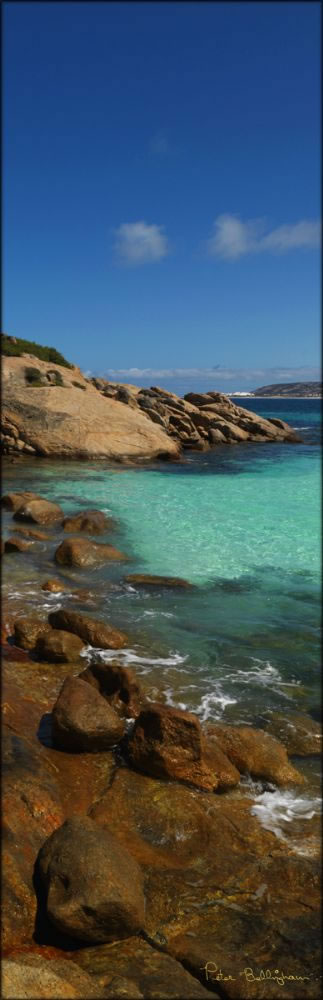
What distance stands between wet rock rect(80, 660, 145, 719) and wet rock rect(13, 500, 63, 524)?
29.7 feet

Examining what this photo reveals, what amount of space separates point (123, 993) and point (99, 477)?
21.8 m

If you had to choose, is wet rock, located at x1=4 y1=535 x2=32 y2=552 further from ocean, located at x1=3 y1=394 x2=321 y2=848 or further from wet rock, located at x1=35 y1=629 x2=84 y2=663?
wet rock, located at x1=35 y1=629 x2=84 y2=663

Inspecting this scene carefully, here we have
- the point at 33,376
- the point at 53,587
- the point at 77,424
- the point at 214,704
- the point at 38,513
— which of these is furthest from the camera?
the point at 33,376

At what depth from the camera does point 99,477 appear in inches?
961

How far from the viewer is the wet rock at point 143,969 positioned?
307cm

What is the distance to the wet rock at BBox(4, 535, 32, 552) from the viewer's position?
41.7 ft

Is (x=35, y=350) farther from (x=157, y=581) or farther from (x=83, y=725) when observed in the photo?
(x=83, y=725)

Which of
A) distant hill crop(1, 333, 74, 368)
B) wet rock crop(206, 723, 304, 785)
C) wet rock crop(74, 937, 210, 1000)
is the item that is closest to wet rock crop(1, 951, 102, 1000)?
wet rock crop(74, 937, 210, 1000)

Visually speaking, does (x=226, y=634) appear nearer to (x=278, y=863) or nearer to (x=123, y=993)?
(x=278, y=863)

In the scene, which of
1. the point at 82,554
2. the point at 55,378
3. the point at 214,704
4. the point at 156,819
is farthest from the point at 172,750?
the point at 55,378

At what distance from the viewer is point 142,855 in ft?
14.4

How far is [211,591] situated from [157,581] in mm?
1026

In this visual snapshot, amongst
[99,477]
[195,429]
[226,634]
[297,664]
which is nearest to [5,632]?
[226,634]

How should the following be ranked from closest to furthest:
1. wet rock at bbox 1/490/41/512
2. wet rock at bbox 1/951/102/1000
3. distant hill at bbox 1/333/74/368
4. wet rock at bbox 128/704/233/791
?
1. wet rock at bbox 1/951/102/1000
2. wet rock at bbox 128/704/233/791
3. wet rock at bbox 1/490/41/512
4. distant hill at bbox 1/333/74/368
